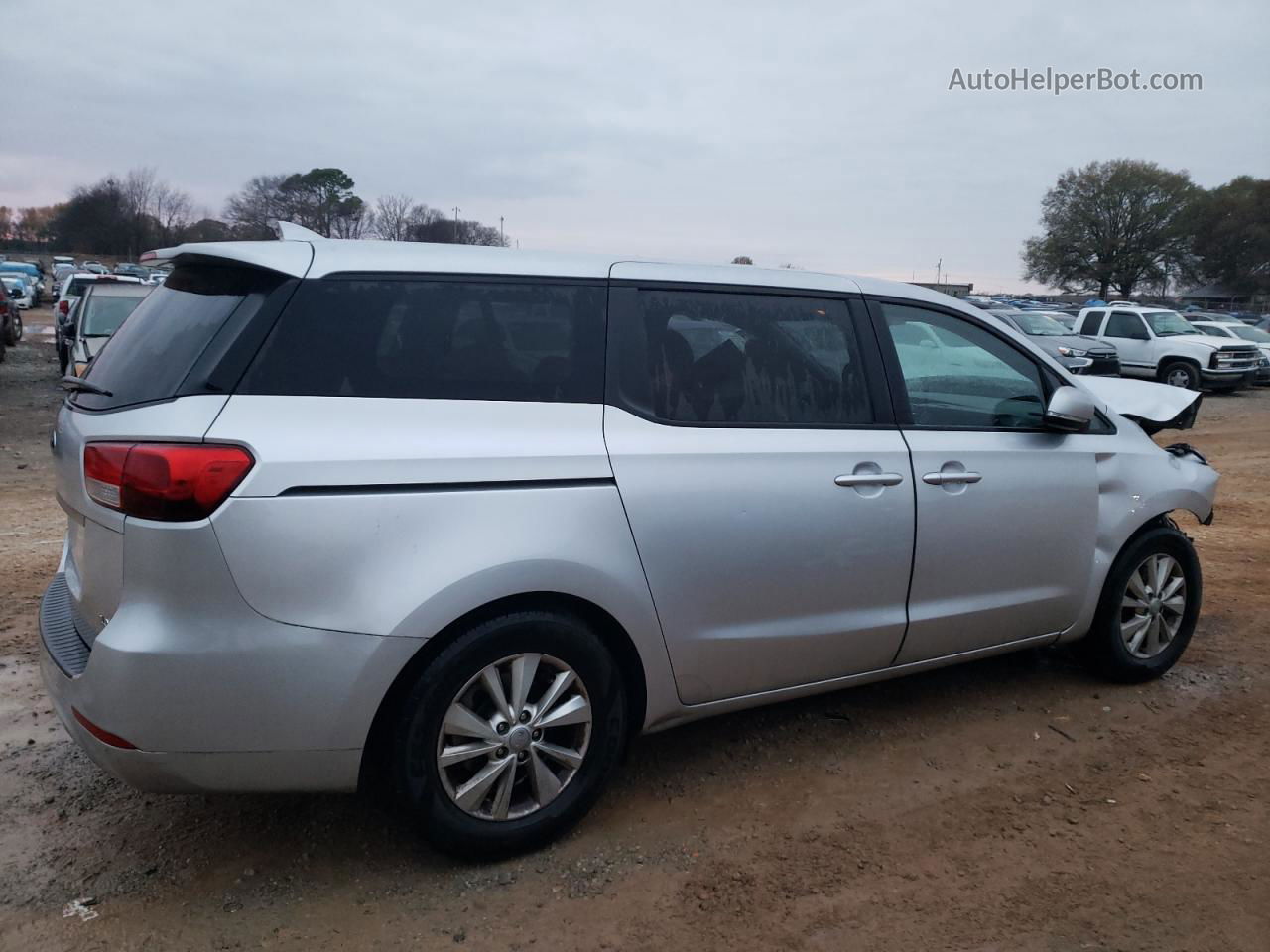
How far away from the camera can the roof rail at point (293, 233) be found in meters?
3.28

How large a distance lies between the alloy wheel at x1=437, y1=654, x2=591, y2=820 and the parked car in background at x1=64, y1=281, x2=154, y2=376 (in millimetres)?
12058

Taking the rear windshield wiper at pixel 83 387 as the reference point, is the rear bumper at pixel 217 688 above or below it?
below

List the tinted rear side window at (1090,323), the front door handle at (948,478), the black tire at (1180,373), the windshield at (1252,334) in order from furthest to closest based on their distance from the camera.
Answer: the windshield at (1252,334) → the tinted rear side window at (1090,323) → the black tire at (1180,373) → the front door handle at (948,478)

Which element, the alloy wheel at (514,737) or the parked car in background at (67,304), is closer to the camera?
the alloy wheel at (514,737)

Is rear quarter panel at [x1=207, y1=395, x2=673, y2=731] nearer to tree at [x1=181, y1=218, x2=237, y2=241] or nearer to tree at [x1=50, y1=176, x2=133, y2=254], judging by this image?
tree at [x1=181, y1=218, x2=237, y2=241]

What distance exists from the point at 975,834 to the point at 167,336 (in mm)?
2970

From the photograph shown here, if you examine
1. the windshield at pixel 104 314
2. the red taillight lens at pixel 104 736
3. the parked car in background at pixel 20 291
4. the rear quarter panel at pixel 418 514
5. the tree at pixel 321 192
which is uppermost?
the tree at pixel 321 192

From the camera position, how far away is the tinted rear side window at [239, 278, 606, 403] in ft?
9.19

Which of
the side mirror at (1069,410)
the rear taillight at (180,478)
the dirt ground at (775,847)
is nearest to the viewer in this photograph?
the rear taillight at (180,478)

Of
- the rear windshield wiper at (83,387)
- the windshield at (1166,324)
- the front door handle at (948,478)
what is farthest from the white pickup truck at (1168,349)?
the rear windshield wiper at (83,387)

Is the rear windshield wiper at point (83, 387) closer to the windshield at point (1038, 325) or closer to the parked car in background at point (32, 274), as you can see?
the windshield at point (1038, 325)

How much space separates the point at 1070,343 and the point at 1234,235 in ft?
186

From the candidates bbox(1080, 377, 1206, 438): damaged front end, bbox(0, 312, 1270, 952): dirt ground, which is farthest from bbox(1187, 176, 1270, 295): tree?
bbox(0, 312, 1270, 952): dirt ground

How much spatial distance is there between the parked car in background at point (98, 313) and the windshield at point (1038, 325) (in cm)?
1702
